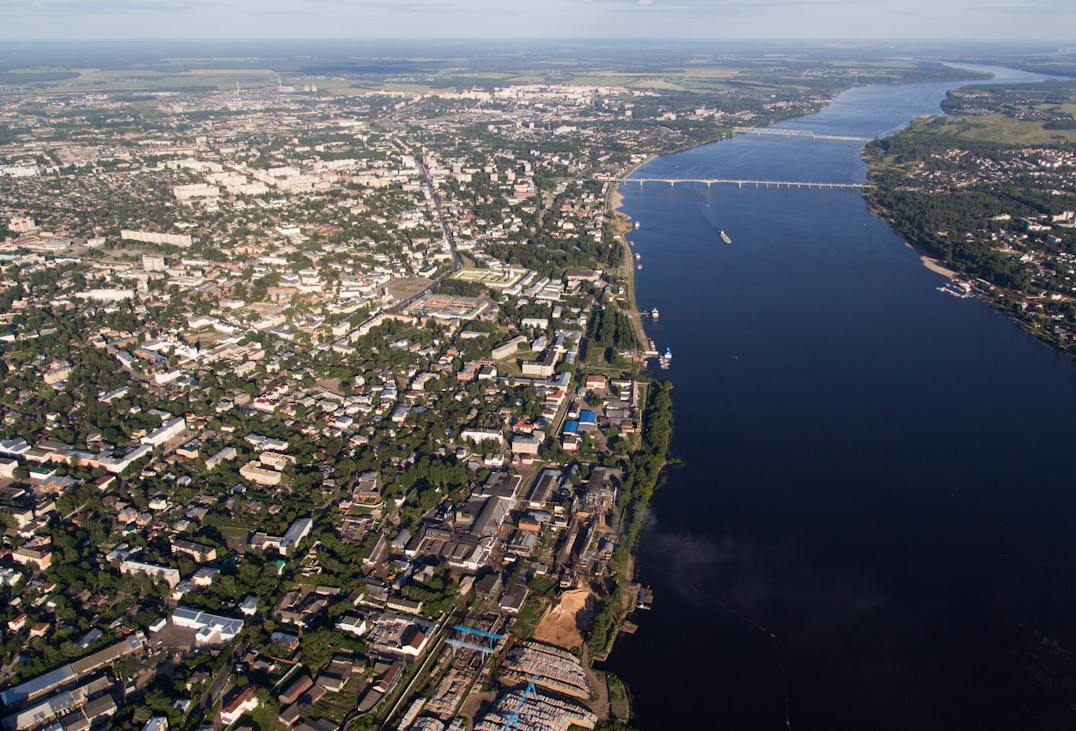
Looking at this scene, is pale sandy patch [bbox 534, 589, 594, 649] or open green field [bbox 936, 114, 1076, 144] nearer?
pale sandy patch [bbox 534, 589, 594, 649]

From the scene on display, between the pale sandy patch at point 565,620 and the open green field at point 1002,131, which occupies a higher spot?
the open green field at point 1002,131

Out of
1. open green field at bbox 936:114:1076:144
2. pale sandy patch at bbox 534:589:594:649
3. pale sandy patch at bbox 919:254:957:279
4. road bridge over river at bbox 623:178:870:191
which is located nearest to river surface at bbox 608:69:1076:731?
pale sandy patch at bbox 534:589:594:649

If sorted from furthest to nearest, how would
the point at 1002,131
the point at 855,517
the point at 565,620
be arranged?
the point at 1002,131 < the point at 855,517 < the point at 565,620

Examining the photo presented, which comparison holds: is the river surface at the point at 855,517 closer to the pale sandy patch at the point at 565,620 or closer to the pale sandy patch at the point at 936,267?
the pale sandy patch at the point at 565,620

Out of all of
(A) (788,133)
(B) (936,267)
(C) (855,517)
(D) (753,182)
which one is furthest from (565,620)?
(A) (788,133)

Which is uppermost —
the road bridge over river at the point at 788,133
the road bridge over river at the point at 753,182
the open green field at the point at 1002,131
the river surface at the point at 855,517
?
the open green field at the point at 1002,131

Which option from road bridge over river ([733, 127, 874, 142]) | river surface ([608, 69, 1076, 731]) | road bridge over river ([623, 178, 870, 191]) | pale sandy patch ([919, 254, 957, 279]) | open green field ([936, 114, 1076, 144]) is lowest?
river surface ([608, 69, 1076, 731])

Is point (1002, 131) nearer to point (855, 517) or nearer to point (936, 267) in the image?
point (936, 267)

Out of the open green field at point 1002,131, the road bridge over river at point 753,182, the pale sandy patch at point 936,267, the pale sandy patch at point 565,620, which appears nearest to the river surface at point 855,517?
the pale sandy patch at point 565,620

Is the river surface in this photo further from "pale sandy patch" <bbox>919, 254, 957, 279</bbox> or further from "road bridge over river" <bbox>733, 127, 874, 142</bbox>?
"road bridge over river" <bbox>733, 127, 874, 142</bbox>
